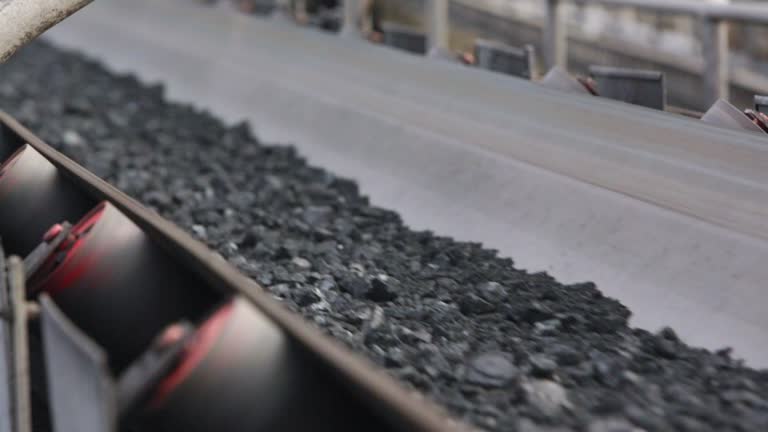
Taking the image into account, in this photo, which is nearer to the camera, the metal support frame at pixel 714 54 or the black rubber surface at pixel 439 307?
the black rubber surface at pixel 439 307

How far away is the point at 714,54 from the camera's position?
5883 mm

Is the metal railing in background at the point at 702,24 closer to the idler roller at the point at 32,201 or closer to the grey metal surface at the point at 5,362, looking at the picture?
the idler roller at the point at 32,201

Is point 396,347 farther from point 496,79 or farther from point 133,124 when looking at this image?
point 133,124

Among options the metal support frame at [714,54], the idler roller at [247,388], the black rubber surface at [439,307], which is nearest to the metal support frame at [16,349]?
the idler roller at [247,388]

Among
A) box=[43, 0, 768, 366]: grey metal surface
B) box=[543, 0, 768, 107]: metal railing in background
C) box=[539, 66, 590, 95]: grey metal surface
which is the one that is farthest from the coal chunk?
box=[543, 0, 768, 107]: metal railing in background

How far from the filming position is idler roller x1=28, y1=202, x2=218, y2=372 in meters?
2.70

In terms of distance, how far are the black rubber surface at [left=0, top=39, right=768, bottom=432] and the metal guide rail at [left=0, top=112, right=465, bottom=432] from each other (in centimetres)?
74

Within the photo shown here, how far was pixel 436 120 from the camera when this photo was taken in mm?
5785

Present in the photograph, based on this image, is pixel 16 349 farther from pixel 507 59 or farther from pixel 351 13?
pixel 351 13

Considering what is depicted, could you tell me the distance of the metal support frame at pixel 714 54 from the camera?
5.87 meters

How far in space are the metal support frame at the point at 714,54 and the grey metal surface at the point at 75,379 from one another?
13.8 ft

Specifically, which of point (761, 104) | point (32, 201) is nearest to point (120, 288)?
point (32, 201)

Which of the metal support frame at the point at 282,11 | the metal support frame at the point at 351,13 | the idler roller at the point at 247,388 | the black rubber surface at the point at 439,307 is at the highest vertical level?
the metal support frame at the point at 282,11

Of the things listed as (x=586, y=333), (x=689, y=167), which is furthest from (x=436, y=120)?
(x=586, y=333)
